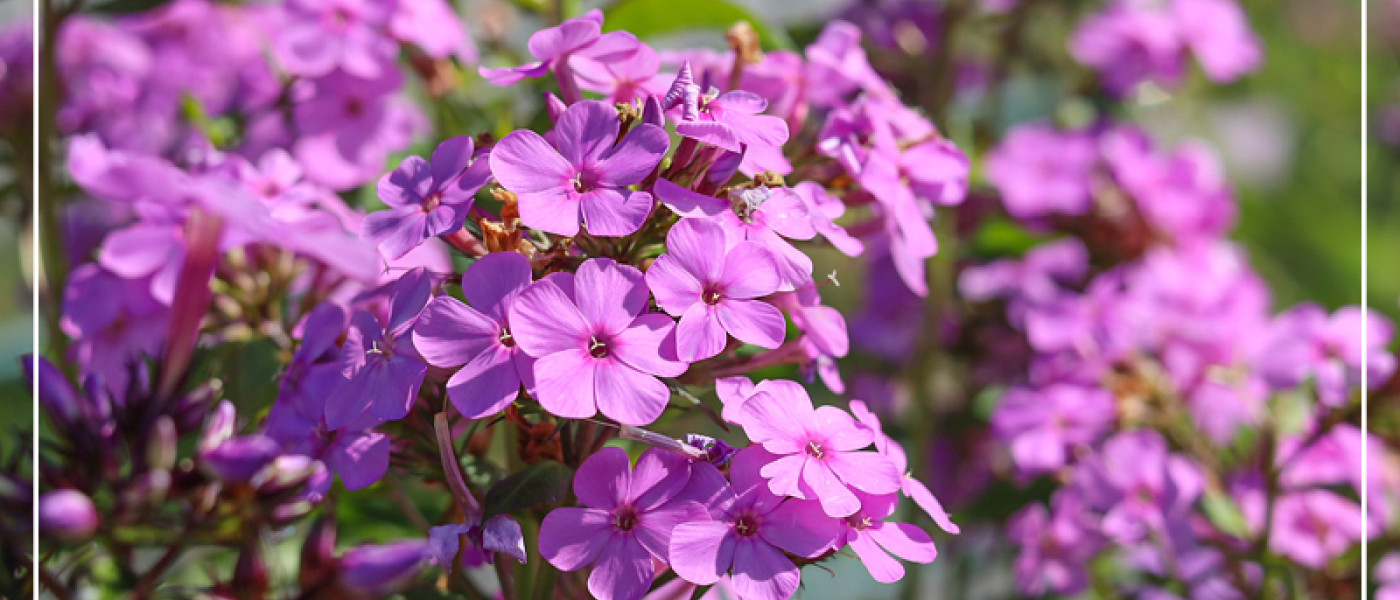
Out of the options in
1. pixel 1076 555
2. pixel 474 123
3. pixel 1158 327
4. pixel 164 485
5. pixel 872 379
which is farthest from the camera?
pixel 872 379

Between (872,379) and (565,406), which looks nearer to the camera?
(565,406)

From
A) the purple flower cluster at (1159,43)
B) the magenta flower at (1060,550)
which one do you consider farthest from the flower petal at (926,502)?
the purple flower cluster at (1159,43)

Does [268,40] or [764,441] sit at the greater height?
[764,441]

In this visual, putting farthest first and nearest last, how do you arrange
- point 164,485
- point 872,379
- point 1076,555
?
point 872,379
point 1076,555
point 164,485

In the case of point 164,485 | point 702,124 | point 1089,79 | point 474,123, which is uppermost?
point 702,124

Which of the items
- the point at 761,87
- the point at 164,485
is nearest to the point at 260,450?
the point at 164,485

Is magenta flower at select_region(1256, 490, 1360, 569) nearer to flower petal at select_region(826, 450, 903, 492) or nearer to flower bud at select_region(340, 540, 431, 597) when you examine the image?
flower petal at select_region(826, 450, 903, 492)

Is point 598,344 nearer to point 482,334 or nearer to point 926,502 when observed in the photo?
point 482,334

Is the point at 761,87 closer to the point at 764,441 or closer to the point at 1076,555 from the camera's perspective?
the point at 764,441
